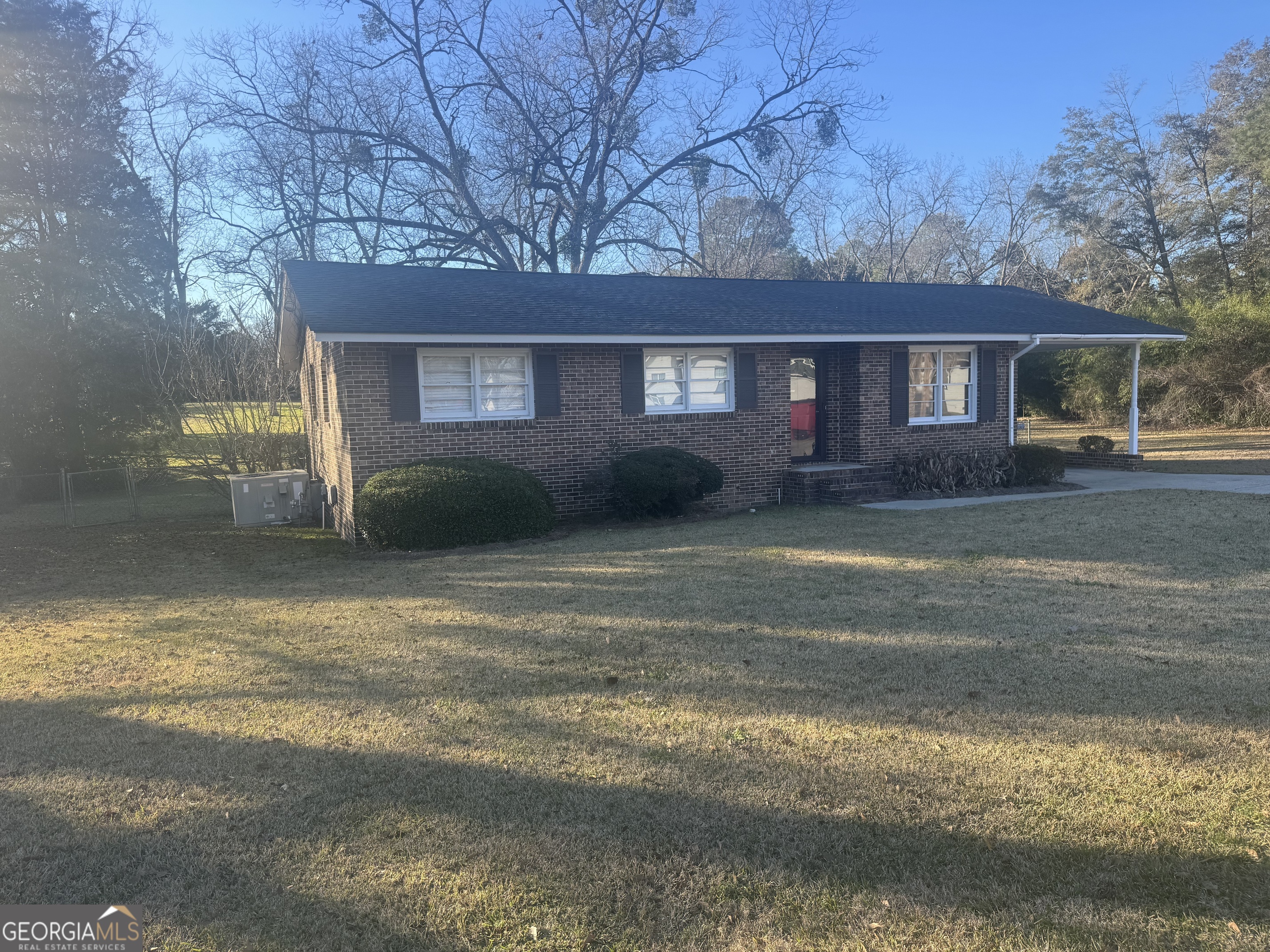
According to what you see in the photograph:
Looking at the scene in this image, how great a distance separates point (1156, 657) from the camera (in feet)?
18.6

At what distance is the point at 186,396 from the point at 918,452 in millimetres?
16408

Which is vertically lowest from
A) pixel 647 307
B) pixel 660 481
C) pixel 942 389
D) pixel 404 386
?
pixel 660 481

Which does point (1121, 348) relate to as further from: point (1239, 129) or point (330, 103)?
point (330, 103)

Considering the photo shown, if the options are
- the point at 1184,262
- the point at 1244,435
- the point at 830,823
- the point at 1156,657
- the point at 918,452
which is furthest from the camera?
the point at 1184,262

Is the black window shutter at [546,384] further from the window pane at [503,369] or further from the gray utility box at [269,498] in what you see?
the gray utility box at [269,498]

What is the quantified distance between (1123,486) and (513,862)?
15053mm

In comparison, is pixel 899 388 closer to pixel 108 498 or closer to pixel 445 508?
pixel 445 508

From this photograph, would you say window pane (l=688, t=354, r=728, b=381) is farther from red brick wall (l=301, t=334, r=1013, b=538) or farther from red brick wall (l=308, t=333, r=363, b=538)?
red brick wall (l=308, t=333, r=363, b=538)

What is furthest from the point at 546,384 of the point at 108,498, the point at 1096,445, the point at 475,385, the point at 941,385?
the point at 1096,445

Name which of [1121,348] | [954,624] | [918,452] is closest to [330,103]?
[918,452]

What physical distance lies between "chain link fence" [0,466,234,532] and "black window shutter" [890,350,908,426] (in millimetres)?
12342

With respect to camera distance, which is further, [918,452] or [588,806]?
[918,452]

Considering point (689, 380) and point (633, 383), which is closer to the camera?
point (633, 383)

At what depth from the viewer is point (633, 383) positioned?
537 inches
